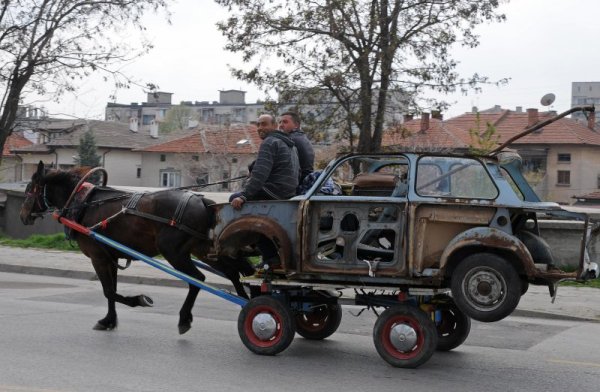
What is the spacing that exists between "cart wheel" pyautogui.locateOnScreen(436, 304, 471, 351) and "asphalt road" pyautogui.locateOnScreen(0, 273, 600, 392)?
15 centimetres

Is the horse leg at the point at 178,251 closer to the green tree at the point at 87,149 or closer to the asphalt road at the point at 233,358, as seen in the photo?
the asphalt road at the point at 233,358

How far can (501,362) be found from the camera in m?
8.95

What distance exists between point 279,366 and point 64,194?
394cm

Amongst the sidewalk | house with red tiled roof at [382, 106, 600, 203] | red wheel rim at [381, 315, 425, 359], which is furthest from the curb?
house with red tiled roof at [382, 106, 600, 203]

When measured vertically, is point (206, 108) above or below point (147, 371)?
above

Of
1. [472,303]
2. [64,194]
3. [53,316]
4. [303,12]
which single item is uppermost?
[303,12]

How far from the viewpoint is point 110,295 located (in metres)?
9.98

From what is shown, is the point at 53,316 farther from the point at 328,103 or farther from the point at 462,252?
the point at 328,103

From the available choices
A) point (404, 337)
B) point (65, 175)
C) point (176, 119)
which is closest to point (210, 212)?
point (65, 175)

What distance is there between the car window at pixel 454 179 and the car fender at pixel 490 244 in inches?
16.3

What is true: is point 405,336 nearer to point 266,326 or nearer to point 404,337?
point 404,337

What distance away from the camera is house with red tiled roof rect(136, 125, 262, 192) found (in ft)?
187

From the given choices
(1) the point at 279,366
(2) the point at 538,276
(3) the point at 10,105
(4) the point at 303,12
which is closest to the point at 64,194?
(1) the point at 279,366

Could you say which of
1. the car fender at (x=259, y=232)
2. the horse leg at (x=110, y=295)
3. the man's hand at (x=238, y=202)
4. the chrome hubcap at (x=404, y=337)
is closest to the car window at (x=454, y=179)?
the chrome hubcap at (x=404, y=337)
